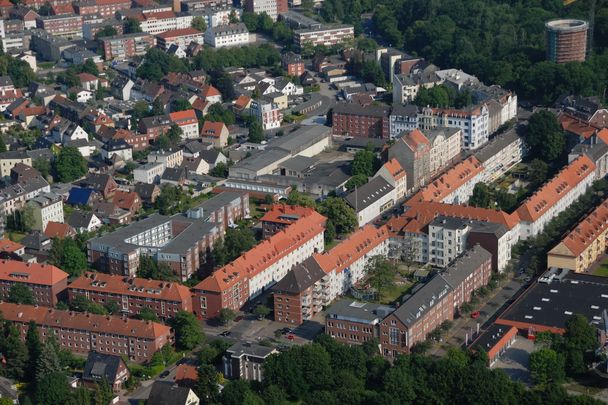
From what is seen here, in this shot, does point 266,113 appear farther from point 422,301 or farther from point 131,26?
point 422,301

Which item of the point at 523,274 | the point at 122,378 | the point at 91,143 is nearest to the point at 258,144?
the point at 91,143

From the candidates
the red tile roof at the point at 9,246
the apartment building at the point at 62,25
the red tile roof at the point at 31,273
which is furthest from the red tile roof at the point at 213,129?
the apartment building at the point at 62,25

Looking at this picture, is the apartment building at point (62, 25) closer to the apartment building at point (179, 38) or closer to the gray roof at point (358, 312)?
the apartment building at point (179, 38)

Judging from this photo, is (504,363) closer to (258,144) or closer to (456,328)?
(456,328)

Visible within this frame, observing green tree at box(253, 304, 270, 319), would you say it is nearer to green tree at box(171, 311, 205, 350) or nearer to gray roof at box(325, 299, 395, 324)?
green tree at box(171, 311, 205, 350)

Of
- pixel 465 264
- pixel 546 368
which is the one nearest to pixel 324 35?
pixel 465 264
